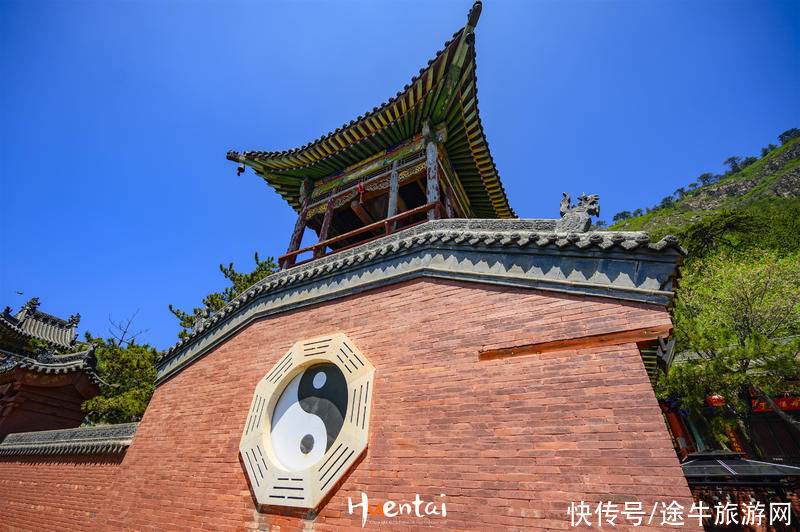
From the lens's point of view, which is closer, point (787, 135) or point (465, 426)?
point (465, 426)

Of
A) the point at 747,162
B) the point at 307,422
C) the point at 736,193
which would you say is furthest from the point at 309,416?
the point at 747,162

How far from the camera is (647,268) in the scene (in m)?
3.27

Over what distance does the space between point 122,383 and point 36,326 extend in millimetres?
16062

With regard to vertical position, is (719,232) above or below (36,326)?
above

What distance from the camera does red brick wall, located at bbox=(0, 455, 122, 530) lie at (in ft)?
19.6

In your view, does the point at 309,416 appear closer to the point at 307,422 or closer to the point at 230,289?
the point at 307,422

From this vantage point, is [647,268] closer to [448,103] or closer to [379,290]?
[379,290]

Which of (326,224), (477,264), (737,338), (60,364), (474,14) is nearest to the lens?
(477,264)

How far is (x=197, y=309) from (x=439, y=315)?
9488 millimetres

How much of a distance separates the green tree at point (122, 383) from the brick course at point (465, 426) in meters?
5.08

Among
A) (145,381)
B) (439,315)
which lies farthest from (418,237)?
(145,381)

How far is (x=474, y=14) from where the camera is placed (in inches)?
214

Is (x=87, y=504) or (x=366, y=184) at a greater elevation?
(x=366, y=184)

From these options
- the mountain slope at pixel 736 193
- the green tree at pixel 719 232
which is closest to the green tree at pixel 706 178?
the mountain slope at pixel 736 193
